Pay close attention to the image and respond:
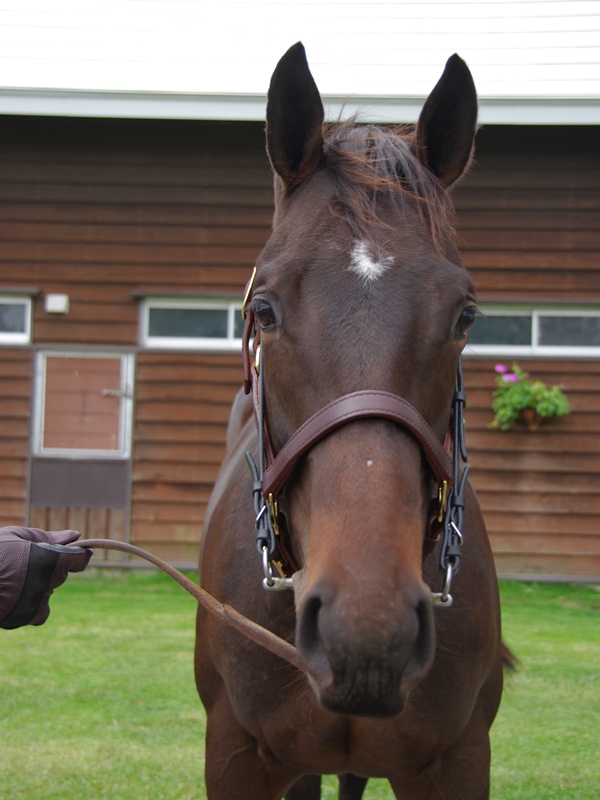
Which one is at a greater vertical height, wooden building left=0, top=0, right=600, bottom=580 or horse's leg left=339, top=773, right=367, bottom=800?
wooden building left=0, top=0, right=600, bottom=580

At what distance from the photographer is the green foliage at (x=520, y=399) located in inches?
336

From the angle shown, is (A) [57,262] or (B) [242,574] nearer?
(B) [242,574]

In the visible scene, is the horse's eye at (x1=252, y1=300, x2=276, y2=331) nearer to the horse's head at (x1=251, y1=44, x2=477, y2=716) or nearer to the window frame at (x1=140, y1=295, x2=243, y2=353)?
the horse's head at (x1=251, y1=44, x2=477, y2=716)

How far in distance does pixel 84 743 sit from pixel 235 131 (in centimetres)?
632

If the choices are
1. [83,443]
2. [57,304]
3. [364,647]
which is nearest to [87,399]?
[83,443]

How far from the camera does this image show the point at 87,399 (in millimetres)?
9062

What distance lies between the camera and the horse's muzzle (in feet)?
4.87

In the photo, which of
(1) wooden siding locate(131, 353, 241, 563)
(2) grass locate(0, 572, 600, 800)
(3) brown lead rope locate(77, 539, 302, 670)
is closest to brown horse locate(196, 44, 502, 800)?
(3) brown lead rope locate(77, 539, 302, 670)

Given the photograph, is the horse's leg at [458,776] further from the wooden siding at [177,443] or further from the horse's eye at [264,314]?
the wooden siding at [177,443]

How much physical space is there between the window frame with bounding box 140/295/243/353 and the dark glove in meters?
6.61

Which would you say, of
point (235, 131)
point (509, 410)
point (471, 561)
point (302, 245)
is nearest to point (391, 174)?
point (302, 245)

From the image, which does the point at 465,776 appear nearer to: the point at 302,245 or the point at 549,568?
the point at 302,245

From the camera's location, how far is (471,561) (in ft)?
8.39

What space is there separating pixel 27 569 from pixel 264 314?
3.23ft
